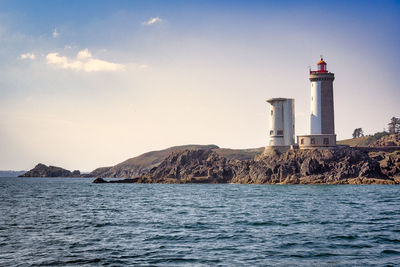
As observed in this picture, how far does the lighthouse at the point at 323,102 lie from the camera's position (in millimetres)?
121250

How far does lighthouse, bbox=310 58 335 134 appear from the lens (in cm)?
12125

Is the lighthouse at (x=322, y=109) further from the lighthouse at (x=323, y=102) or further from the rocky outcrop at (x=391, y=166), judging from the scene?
the rocky outcrop at (x=391, y=166)

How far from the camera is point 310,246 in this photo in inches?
1030

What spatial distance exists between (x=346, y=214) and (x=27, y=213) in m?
34.2

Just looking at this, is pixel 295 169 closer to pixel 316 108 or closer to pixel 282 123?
pixel 282 123

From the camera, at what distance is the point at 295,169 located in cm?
12062

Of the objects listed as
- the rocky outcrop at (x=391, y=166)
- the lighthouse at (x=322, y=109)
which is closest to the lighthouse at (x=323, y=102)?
the lighthouse at (x=322, y=109)

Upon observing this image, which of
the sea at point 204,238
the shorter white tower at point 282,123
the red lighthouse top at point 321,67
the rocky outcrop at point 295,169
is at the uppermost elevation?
the red lighthouse top at point 321,67

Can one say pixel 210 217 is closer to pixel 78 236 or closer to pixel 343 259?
pixel 78 236

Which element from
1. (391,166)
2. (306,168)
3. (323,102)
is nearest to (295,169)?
(306,168)

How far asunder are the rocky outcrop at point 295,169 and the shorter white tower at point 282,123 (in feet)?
16.3

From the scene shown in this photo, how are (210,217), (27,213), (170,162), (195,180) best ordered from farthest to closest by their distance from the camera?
1. (170,162)
2. (195,180)
3. (27,213)
4. (210,217)

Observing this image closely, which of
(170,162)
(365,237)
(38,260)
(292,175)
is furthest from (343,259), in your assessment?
(170,162)

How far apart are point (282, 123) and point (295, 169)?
18.4m
